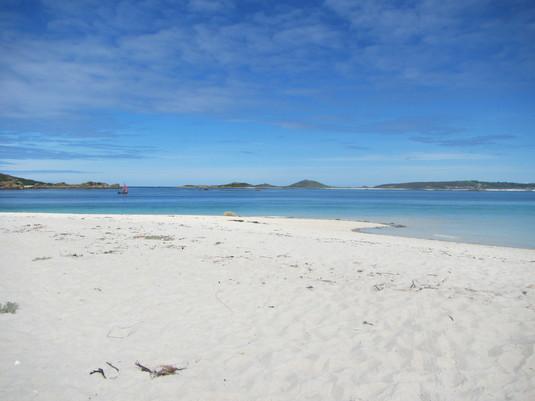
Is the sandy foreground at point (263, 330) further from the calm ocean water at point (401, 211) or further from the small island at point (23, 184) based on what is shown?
the small island at point (23, 184)

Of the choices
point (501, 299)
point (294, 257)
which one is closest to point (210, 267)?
point (294, 257)

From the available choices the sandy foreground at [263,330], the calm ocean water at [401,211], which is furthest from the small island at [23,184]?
the sandy foreground at [263,330]

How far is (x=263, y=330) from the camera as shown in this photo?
216 inches

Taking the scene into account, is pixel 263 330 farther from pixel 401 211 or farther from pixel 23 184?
pixel 23 184

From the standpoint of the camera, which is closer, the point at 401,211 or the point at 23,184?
the point at 401,211

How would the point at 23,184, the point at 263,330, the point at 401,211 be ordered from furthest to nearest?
the point at 23,184 → the point at 401,211 → the point at 263,330

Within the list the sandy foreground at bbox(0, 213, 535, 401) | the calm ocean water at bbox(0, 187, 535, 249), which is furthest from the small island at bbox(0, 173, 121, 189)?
the sandy foreground at bbox(0, 213, 535, 401)

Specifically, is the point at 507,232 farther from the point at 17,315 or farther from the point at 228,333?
the point at 17,315

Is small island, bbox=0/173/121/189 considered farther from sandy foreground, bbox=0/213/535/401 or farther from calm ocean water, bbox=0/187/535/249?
sandy foreground, bbox=0/213/535/401

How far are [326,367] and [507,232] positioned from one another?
80.8ft

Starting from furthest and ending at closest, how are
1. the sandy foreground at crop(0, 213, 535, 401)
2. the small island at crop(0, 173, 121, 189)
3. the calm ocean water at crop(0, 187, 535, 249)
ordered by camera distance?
the small island at crop(0, 173, 121, 189)
the calm ocean water at crop(0, 187, 535, 249)
the sandy foreground at crop(0, 213, 535, 401)

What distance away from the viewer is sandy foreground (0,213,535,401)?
157 inches

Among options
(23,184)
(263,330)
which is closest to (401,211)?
(263,330)

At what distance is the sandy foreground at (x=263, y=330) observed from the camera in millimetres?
3990
